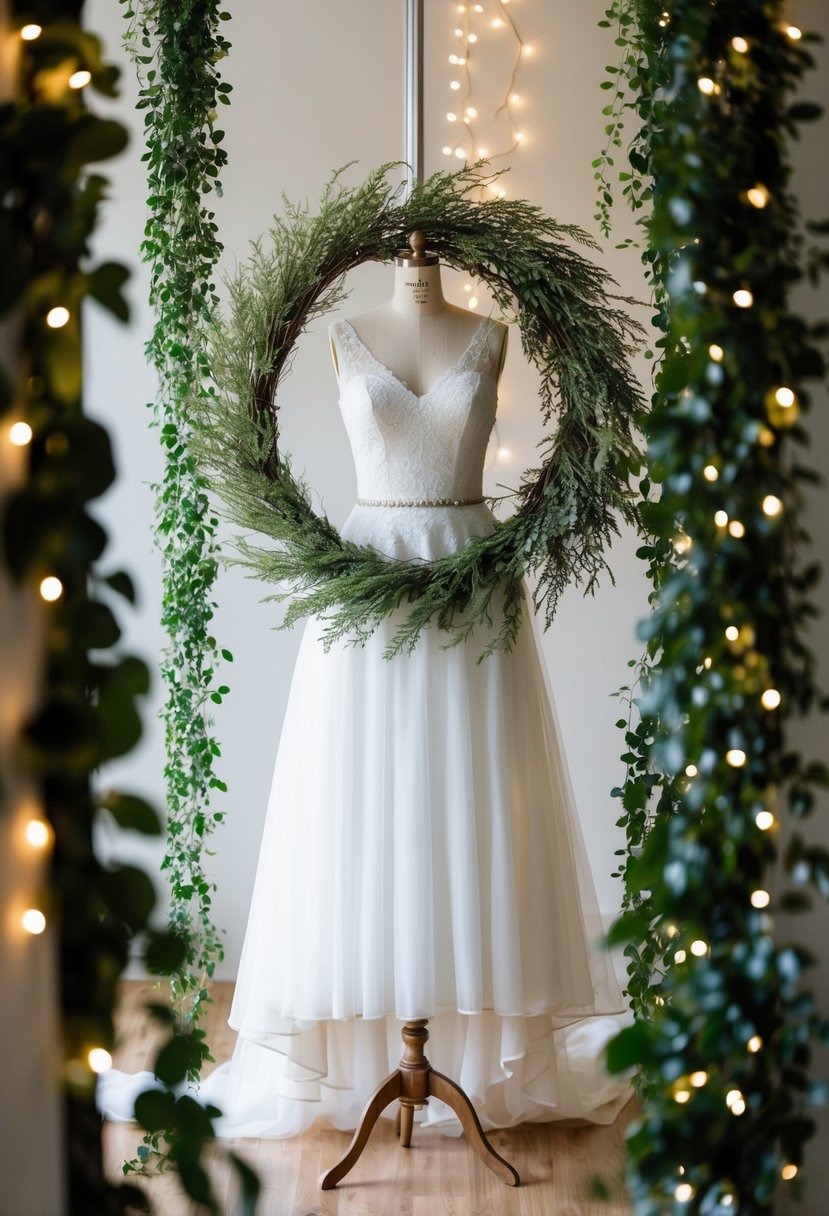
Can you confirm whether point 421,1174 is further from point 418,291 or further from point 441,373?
point 418,291

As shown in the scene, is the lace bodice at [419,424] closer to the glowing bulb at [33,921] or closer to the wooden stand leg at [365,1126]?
the wooden stand leg at [365,1126]

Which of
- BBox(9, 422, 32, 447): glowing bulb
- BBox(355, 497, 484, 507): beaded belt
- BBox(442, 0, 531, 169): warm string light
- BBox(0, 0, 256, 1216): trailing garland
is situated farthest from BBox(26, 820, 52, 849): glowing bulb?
BBox(442, 0, 531, 169): warm string light

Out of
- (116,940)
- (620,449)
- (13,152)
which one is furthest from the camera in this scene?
(620,449)

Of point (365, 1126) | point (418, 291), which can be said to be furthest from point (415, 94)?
point (365, 1126)

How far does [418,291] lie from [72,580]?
1.67 metres

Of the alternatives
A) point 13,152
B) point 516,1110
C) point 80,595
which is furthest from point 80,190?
point 516,1110

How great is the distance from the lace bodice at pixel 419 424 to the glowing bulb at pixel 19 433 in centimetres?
156

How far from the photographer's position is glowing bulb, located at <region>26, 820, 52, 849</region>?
1.10 meters

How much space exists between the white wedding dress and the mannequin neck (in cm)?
12

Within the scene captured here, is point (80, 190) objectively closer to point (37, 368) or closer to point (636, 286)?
point (37, 368)

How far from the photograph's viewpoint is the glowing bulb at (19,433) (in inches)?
42.4

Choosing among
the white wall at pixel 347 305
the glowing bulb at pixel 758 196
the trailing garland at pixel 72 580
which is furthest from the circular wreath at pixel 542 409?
the trailing garland at pixel 72 580

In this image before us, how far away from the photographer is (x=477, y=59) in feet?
11.4

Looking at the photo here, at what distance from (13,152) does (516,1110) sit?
2.43 meters
